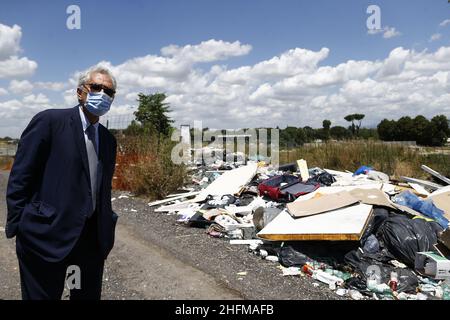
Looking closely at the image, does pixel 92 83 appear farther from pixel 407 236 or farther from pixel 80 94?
pixel 407 236

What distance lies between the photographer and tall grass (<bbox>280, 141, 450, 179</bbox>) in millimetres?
11477

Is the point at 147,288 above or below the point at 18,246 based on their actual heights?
below

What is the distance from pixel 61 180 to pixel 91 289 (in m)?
0.77

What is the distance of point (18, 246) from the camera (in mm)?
Answer: 2322

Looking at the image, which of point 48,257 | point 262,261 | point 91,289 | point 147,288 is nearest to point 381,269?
point 262,261

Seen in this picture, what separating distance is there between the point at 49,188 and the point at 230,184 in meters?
7.47

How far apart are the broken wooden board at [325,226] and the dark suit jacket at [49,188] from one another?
3599 mm

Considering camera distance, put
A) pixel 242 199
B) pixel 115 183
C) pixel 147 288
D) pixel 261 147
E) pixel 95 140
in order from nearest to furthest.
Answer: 1. pixel 95 140
2. pixel 147 288
3. pixel 242 199
4. pixel 115 183
5. pixel 261 147

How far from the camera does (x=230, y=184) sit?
9.63m

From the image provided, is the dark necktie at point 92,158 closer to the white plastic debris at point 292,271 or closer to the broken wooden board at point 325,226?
the white plastic debris at point 292,271

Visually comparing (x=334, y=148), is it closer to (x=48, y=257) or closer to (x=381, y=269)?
(x=381, y=269)

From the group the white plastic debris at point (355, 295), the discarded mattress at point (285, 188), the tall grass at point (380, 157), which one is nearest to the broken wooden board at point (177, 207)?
the discarded mattress at point (285, 188)

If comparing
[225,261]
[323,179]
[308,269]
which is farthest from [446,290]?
[323,179]

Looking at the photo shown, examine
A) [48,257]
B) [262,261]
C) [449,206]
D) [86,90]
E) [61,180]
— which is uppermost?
[86,90]
